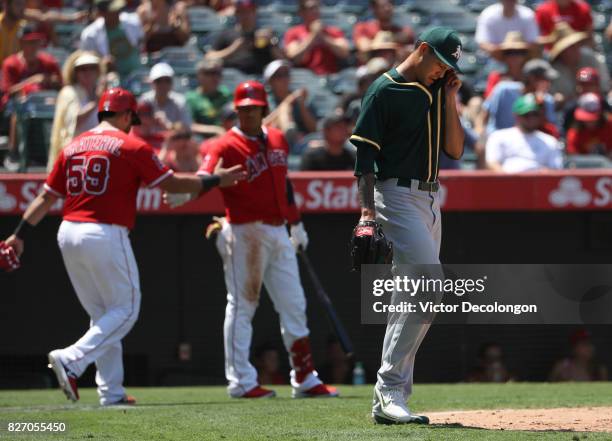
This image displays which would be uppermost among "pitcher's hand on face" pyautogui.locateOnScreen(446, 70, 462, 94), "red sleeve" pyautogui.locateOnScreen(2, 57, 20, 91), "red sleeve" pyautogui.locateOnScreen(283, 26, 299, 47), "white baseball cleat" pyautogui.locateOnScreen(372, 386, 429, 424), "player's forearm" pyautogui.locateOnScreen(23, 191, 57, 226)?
"pitcher's hand on face" pyautogui.locateOnScreen(446, 70, 462, 94)

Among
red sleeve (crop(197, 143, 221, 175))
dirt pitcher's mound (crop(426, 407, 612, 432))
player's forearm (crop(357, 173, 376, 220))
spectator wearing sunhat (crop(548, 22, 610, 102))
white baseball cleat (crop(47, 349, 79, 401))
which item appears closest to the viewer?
player's forearm (crop(357, 173, 376, 220))

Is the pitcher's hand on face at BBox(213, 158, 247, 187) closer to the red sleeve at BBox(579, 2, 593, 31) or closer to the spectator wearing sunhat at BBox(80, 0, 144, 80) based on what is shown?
the spectator wearing sunhat at BBox(80, 0, 144, 80)

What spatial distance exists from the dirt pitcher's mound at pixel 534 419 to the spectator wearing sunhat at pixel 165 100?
17.1ft

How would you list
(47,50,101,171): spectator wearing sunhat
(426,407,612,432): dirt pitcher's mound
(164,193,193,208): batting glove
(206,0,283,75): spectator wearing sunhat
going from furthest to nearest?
(206,0,283,75): spectator wearing sunhat → (47,50,101,171): spectator wearing sunhat → (164,193,193,208): batting glove → (426,407,612,432): dirt pitcher's mound

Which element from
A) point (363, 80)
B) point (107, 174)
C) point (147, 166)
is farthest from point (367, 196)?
point (363, 80)

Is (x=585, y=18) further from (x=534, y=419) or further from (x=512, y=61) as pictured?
(x=534, y=419)

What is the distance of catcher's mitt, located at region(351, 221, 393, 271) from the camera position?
17.0 feet

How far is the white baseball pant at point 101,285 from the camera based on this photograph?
271 inches

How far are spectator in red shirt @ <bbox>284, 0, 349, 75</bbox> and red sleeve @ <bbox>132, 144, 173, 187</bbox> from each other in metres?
5.82

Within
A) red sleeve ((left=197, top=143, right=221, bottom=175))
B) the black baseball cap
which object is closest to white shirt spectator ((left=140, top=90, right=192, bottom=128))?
red sleeve ((left=197, top=143, right=221, bottom=175))

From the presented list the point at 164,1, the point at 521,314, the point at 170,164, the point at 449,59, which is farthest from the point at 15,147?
the point at 449,59

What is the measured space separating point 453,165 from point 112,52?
3.81 metres

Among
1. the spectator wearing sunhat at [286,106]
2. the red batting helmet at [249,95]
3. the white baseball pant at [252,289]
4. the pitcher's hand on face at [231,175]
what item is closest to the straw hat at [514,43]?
the spectator wearing sunhat at [286,106]

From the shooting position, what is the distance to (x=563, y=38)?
1259cm
